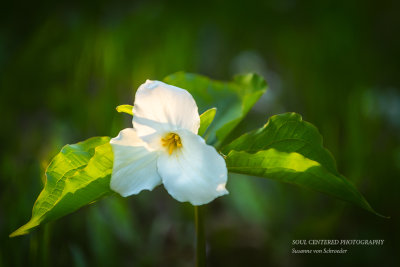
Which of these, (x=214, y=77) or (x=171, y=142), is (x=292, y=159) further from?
(x=214, y=77)

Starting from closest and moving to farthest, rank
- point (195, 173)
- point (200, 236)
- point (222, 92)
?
point (195, 173)
point (200, 236)
point (222, 92)

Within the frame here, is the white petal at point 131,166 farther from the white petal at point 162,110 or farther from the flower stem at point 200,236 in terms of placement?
the flower stem at point 200,236

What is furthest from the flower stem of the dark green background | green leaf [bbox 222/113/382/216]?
the dark green background

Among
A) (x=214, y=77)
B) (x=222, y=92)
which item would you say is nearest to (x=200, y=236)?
(x=222, y=92)

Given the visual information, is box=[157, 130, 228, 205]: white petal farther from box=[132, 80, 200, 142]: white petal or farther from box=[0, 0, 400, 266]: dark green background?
box=[0, 0, 400, 266]: dark green background

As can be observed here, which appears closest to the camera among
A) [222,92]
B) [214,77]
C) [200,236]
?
[200,236]

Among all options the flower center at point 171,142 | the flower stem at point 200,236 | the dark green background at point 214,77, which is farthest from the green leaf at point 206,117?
the dark green background at point 214,77
